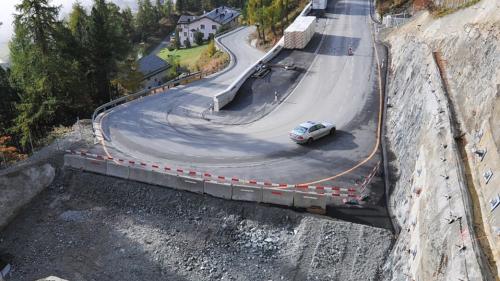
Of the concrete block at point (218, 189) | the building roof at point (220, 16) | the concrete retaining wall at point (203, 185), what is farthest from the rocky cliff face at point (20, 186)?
the building roof at point (220, 16)

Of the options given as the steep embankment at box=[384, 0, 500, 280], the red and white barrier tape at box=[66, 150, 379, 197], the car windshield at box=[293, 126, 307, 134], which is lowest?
the red and white barrier tape at box=[66, 150, 379, 197]

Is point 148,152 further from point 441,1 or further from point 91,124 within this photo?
point 441,1

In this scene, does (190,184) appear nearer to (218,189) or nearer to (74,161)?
(218,189)

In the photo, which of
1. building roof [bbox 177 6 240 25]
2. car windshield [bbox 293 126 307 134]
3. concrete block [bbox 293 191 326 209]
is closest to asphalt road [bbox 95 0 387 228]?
car windshield [bbox 293 126 307 134]

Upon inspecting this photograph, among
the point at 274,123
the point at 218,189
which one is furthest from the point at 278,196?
the point at 274,123

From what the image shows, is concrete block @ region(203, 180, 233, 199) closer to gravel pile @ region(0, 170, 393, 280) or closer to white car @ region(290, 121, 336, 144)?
gravel pile @ region(0, 170, 393, 280)

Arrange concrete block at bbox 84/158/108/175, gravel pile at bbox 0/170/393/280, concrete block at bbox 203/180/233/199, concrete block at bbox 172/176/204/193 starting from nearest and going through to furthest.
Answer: gravel pile at bbox 0/170/393/280, concrete block at bbox 203/180/233/199, concrete block at bbox 172/176/204/193, concrete block at bbox 84/158/108/175

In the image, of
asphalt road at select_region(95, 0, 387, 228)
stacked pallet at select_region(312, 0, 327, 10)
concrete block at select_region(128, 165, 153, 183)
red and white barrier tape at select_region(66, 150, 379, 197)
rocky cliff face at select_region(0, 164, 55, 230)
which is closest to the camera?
red and white barrier tape at select_region(66, 150, 379, 197)
